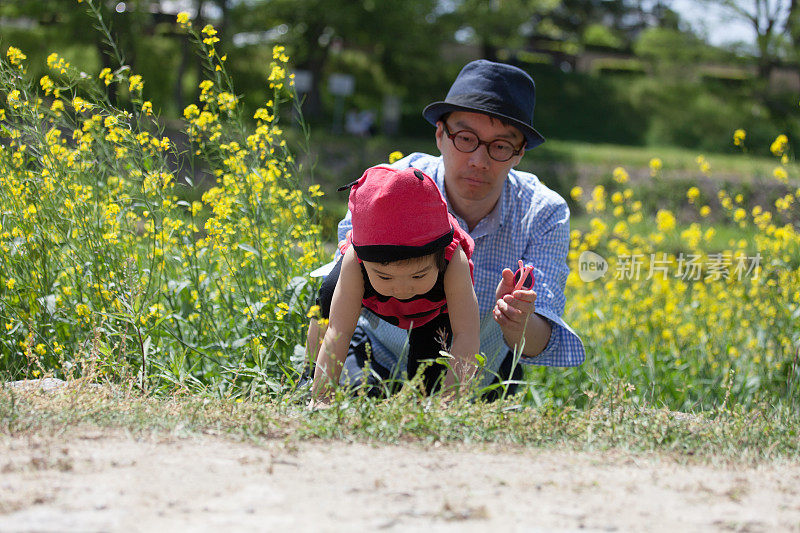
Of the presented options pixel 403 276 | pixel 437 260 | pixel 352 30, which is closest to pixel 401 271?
pixel 403 276

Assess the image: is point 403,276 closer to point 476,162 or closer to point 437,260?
point 437,260

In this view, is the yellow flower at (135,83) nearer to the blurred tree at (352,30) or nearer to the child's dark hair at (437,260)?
the child's dark hair at (437,260)

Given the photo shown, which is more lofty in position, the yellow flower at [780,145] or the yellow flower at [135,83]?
the yellow flower at [135,83]

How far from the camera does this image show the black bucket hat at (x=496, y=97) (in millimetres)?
2928

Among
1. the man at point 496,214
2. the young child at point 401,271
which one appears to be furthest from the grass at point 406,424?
the man at point 496,214

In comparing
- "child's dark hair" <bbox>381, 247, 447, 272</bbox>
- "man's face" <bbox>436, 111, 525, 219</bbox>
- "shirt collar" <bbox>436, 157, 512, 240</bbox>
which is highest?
"man's face" <bbox>436, 111, 525, 219</bbox>

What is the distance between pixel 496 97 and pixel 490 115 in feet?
0.23

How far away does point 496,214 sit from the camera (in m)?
3.15

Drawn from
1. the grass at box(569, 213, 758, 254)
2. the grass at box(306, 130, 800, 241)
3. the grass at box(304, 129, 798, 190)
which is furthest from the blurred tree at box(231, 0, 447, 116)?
the grass at box(569, 213, 758, 254)

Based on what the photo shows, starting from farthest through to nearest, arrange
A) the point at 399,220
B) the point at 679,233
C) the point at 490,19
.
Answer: the point at 490,19, the point at 679,233, the point at 399,220

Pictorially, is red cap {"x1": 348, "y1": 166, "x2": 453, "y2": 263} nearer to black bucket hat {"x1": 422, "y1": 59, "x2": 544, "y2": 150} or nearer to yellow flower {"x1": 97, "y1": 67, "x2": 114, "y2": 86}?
black bucket hat {"x1": 422, "y1": 59, "x2": 544, "y2": 150}

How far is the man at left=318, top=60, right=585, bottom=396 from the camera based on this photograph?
2953mm

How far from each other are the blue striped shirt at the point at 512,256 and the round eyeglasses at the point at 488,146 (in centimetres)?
22

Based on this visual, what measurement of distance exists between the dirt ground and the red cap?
2.07 feet
